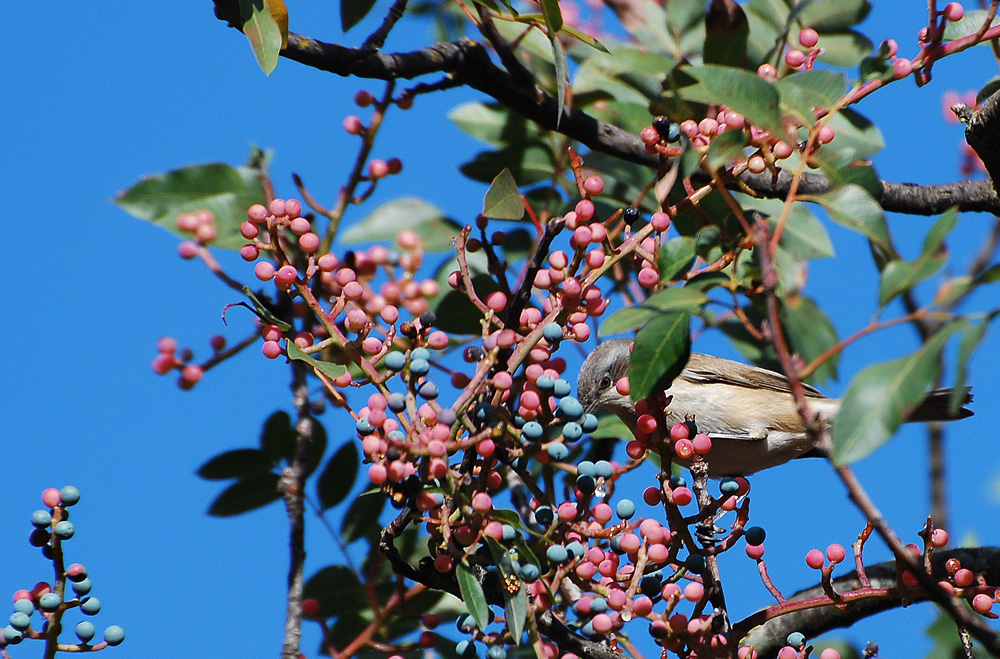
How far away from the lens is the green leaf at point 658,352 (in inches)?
76.5

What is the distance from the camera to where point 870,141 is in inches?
130

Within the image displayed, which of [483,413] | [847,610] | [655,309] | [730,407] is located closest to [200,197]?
[483,413]

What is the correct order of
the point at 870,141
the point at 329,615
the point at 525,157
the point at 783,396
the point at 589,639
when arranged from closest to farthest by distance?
the point at 589,639 < the point at 329,615 < the point at 870,141 < the point at 525,157 < the point at 783,396

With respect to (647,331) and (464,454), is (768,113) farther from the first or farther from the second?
(464,454)

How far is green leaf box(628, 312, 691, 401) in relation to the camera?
194 cm

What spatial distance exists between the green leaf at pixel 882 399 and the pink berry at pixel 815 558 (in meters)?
0.83

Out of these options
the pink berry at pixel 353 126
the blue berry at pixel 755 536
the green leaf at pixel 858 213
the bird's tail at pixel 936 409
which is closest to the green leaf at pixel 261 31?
the pink berry at pixel 353 126

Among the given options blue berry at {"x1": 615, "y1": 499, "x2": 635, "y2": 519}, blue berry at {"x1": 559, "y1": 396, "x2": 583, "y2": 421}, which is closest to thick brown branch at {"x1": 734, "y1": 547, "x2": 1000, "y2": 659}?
blue berry at {"x1": 615, "y1": 499, "x2": 635, "y2": 519}

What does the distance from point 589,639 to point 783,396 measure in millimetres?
2287

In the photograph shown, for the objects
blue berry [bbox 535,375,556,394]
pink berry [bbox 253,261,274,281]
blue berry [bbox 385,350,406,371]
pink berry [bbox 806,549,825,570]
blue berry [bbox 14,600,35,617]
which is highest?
pink berry [bbox 253,261,274,281]

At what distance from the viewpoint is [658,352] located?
1984 mm

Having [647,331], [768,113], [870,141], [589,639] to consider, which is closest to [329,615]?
[589,639]

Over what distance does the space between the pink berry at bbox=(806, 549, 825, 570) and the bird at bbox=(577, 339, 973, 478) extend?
1741 millimetres

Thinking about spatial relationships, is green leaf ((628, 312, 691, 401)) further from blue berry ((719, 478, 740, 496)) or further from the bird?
the bird
